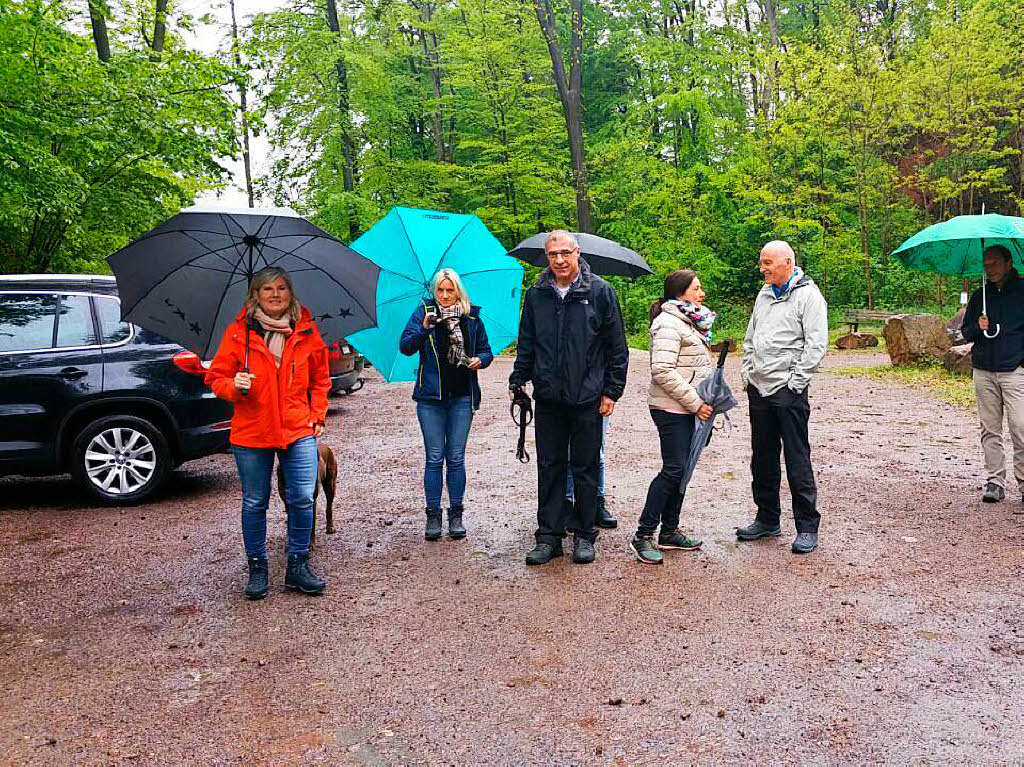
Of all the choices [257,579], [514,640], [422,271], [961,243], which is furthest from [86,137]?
[961,243]

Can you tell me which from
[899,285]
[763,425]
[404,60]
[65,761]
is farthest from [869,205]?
[65,761]

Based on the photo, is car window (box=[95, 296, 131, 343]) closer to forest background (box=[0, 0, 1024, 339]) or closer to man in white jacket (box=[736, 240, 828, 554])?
man in white jacket (box=[736, 240, 828, 554])

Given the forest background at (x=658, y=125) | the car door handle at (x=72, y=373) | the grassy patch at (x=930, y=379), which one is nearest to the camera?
the car door handle at (x=72, y=373)

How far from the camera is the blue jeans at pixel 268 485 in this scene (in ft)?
15.2

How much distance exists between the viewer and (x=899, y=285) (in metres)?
26.6

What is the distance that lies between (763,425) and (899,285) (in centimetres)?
2385

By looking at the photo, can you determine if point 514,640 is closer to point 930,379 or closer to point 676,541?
point 676,541

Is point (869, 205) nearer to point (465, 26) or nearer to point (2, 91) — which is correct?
point (465, 26)

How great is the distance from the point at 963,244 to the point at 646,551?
12.5ft

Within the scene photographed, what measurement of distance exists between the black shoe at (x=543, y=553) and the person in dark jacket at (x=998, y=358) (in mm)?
3544

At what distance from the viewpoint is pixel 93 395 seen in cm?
676

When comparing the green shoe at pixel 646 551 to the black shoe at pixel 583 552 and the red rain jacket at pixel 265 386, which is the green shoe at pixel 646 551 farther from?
the red rain jacket at pixel 265 386

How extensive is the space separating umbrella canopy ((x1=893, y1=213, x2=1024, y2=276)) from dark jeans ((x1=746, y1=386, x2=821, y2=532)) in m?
1.90

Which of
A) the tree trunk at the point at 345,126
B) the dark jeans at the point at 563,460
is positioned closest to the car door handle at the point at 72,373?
the dark jeans at the point at 563,460
